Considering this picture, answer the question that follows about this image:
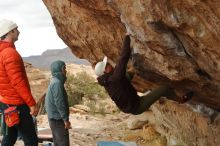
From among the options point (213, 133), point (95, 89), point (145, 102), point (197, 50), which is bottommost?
point (95, 89)

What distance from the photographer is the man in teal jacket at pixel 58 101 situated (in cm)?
778

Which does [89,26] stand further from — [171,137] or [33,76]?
[33,76]

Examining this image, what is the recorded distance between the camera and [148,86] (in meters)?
9.59

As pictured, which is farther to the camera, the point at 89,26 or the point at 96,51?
the point at 96,51

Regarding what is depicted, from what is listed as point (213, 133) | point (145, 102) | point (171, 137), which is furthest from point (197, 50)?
point (171, 137)

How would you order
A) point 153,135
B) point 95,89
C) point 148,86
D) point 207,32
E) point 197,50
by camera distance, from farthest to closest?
point 95,89, point 153,135, point 148,86, point 197,50, point 207,32

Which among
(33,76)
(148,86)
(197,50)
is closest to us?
(197,50)

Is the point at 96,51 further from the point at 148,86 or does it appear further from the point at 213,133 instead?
the point at 213,133

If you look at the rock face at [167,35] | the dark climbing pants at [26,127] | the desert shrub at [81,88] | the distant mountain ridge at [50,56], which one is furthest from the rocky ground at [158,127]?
the distant mountain ridge at [50,56]

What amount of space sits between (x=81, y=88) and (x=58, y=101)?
1380 cm

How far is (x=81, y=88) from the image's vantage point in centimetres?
2156

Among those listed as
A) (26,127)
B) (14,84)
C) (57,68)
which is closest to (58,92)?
(57,68)

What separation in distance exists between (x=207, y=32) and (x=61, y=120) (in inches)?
134

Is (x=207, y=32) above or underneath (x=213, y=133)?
above
